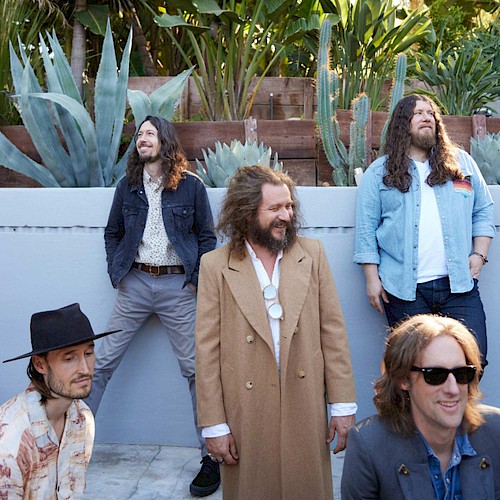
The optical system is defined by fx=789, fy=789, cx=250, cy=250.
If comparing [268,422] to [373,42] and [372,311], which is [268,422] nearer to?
[372,311]

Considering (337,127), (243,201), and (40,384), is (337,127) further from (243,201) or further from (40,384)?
(40,384)

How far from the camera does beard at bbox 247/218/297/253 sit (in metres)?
3.41

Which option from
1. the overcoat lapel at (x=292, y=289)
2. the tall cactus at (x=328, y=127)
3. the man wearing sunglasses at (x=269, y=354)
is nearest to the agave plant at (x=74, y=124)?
the tall cactus at (x=328, y=127)

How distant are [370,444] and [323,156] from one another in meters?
4.12

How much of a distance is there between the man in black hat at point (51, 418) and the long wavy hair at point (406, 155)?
198 cm

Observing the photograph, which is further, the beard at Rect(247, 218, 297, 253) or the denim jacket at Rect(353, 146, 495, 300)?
the denim jacket at Rect(353, 146, 495, 300)

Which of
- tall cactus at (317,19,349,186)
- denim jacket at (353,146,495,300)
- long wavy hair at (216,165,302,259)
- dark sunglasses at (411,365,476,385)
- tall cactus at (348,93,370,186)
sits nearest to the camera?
dark sunglasses at (411,365,476,385)

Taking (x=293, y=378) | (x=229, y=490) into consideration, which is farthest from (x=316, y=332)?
(x=229, y=490)

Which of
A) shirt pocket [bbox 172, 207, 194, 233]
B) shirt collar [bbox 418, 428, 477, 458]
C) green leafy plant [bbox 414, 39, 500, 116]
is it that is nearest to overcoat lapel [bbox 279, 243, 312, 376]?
shirt collar [bbox 418, 428, 477, 458]

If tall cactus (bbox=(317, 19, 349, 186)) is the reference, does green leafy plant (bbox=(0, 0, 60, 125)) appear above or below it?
above

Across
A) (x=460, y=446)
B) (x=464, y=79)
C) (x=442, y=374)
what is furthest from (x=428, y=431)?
(x=464, y=79)

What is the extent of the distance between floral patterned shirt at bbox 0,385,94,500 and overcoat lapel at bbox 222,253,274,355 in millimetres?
805

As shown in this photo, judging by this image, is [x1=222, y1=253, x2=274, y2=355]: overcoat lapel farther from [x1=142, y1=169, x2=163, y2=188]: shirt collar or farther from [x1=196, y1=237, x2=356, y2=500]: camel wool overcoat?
[x1=142, y1=169, x2=163, y2=188]: shirt collar

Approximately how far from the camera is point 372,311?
15.6 feet
